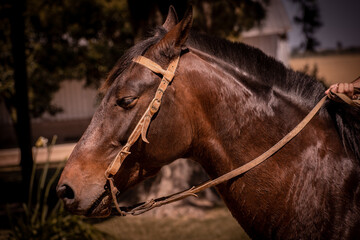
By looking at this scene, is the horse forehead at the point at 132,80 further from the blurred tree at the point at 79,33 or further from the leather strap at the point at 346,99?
the blurred tree at the point at 79,33

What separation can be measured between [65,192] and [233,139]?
105 centimetres

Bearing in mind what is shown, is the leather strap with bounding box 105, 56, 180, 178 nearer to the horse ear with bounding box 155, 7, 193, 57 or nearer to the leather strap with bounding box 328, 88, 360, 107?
the horse ear with bounding box 155, 7, 193, 57

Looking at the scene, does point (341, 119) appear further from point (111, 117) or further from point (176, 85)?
point (111, 117)

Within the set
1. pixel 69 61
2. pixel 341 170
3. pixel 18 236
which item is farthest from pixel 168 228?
pixel 69 61

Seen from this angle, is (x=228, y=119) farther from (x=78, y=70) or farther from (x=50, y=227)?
(x=78, y=70)

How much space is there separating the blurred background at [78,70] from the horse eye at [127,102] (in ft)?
1.26

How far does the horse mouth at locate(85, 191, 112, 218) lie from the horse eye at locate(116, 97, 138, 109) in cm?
53

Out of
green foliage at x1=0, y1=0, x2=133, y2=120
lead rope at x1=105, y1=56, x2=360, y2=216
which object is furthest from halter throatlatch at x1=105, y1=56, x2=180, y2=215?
green foliage at x1=0, y1=0, x2=133, y2=120

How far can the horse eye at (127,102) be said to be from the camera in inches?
63.5

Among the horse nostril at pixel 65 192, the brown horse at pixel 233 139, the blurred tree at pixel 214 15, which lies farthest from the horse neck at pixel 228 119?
the blurred tree at pixel 214 15

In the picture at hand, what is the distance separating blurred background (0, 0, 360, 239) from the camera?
482 centimetres

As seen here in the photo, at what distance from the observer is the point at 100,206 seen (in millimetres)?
1639

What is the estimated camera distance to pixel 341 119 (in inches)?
68.7

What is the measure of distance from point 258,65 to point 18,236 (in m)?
3.88
